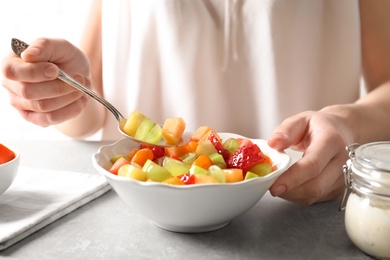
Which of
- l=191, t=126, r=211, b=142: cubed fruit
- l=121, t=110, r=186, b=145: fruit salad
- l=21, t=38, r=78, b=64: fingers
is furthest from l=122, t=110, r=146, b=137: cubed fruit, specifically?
l=21, t=38, r=78, b=64: fingers

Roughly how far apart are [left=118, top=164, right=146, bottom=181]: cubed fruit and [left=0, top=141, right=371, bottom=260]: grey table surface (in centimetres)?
9

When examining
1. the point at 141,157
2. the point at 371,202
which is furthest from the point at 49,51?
the point at 371,202

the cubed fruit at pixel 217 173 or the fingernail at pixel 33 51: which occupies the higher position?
the fingernail at pixel 33 51

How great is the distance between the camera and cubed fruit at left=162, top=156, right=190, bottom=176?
3.04ft

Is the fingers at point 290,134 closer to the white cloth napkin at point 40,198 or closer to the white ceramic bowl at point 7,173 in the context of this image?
the white cloth napkin at point 40,198

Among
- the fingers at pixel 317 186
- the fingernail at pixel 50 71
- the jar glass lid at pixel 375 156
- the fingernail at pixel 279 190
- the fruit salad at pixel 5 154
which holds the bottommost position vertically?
the fingers at pixel 317 186

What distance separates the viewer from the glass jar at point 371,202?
814 mm

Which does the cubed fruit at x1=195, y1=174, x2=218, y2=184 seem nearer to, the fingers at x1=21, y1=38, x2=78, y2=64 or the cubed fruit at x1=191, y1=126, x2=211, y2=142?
the cubed fruit at x1=191, y1=126, x2=211, y2=142

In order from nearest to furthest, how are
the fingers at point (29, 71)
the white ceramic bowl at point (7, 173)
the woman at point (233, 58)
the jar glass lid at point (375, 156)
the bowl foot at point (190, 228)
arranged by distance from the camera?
the jar glass lid at point (375, 156)
the bowl foot at point (190, 228)
the white ceramic bowl at point (7, 173)
the fingers at point (29, 71)
the woman at point (233, 58)

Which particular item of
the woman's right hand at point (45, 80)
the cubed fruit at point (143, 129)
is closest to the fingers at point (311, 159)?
the cubed fruit at point (143, 129)

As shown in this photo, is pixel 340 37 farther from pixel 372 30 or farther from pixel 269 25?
pixel 269 25

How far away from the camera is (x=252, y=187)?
872 millimetres

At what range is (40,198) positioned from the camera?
3.45 feet

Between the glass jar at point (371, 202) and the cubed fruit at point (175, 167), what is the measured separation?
24cm
